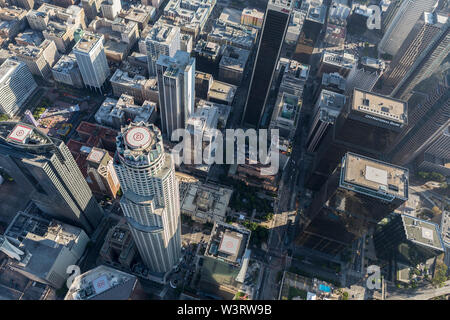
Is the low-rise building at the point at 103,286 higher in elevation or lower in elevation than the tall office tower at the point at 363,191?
lower

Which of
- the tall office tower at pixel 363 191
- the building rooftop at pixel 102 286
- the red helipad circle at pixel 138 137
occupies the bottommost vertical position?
the building rooftop at pixel 102 286

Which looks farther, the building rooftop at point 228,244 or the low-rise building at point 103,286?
the building rooftop at point 228,244

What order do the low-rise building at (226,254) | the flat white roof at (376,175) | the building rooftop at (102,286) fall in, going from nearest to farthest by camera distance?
the building rooftop at (102,286)
the low-rise building at (226,254)
the flat white roof at (376,175)

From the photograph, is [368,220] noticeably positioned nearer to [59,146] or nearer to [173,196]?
[173,196]

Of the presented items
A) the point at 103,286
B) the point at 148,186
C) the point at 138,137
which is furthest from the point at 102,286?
the point at 138,137

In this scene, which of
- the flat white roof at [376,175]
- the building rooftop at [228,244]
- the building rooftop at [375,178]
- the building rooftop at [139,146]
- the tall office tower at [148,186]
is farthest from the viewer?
the flat white roof at [376,175]

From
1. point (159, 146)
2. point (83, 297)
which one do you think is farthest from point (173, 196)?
point (83, 297)

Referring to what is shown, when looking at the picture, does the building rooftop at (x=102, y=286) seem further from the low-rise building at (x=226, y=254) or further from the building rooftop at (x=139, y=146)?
the building rooftop at (x=139, y=146)

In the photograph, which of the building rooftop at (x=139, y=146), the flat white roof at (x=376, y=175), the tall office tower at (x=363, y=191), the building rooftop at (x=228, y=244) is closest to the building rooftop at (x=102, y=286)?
the building rooftop at (x=228, y=244)
